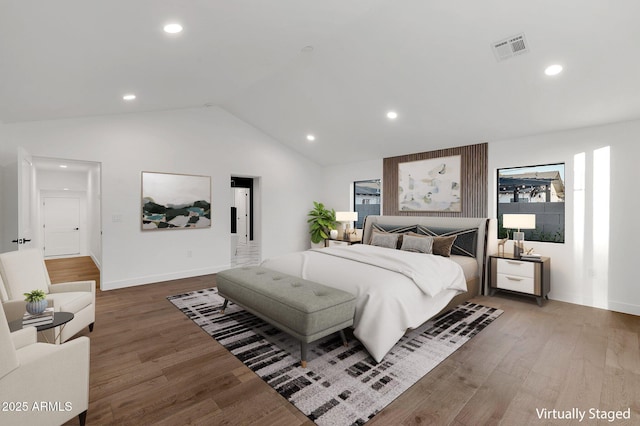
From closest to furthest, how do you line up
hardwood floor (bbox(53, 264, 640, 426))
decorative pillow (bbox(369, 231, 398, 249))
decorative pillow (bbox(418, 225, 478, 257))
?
1. hardwood floor (bbox(53, 264, 640, 426))
2. decorative pillow (bbox(418, 225, 478, 257))
3. decorative pillow (bbox(369, 231, 398, 249))

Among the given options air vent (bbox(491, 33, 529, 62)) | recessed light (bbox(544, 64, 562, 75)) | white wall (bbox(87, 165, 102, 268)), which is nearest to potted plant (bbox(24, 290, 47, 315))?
white wall (bbox(87, 165, 102, 268))

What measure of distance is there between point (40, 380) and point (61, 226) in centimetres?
837

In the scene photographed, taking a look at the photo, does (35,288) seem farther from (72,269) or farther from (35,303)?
(72,269)

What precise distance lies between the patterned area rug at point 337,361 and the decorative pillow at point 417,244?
1013mm

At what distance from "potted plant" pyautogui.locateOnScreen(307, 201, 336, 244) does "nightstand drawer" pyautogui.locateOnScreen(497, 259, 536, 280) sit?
12.0 feet

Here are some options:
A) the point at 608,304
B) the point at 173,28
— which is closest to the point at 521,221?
the point at 608,304

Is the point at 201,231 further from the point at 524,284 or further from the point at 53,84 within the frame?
the point at 524,284

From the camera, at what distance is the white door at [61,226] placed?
25.1 ft

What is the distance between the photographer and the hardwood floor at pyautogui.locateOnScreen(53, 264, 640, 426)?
6.12ft

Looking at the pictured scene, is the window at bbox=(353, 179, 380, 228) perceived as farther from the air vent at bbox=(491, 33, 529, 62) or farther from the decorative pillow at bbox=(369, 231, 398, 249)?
the air vent at bbox=(491, 33, 529, 62)

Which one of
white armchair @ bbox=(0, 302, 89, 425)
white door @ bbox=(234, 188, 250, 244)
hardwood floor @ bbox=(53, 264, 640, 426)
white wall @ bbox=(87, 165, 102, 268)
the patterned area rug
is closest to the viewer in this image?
white armchair @ bbox=(0, 302, 89, 425)

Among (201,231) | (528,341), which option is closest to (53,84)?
(201,231)

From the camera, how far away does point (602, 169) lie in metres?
3.77

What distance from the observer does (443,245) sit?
174 inches
